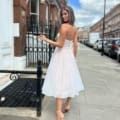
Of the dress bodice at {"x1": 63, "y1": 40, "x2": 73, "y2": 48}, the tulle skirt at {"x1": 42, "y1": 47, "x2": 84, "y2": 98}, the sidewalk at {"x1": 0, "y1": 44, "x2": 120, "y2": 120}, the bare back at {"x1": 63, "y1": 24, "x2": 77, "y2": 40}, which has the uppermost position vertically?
the bare back at {"x1": 63, "y1": 24, "x2": 77, "y2": 40}

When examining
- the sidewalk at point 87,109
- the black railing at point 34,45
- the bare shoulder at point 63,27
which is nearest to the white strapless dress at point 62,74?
the bare shoulder at point 63,27

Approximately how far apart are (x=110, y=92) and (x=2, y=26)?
366cm

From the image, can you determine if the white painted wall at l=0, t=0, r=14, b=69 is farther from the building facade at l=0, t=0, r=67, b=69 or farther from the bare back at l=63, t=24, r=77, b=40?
the bare back at l=63, t=24, r=77, b=40

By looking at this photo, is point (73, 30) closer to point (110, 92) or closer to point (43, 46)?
point (110, 92)

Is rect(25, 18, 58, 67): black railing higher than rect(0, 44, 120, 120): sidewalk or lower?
higher

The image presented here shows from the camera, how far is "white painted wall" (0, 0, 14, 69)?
32.2 feet

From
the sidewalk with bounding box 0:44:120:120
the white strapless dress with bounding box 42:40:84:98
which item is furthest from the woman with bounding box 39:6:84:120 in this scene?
the sidewalk with bounding box 0:44:120:120

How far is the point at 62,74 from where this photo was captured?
599 centimetres

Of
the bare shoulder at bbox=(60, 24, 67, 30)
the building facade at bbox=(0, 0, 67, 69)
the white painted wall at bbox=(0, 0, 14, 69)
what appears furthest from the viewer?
the building facade at bbox=(0, 0, 67, 69)

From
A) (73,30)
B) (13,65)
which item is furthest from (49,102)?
(13,65)

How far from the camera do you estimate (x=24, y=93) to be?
812 centimetres

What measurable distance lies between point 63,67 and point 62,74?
13 cm

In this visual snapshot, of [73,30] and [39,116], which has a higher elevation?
[73,30]

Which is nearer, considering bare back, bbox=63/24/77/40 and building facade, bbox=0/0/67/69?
bare back, bbox=63/24/77/40
